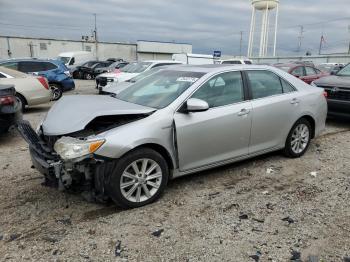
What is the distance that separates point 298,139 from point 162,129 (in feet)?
9.09

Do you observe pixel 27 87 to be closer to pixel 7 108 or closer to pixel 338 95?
pixel 7 108

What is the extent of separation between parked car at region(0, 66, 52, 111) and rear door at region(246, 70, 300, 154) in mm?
6966

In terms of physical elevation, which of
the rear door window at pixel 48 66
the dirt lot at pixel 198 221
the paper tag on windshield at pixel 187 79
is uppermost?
the paper tag on windshield at pixel 187 79

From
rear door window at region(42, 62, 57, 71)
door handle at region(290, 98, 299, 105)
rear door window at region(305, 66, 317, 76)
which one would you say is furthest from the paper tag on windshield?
rear door window at region(305, 66, 317, 76)

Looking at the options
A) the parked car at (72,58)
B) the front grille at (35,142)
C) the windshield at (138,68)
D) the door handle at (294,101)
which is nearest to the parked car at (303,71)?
the windshield at (138,68)

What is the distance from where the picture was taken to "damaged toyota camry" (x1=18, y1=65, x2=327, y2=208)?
3.40m

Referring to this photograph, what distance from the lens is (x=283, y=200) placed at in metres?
3.96

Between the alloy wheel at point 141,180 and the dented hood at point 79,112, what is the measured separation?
0.60m

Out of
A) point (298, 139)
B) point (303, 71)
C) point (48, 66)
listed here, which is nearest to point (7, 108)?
point (298, 139)

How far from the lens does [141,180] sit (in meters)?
3.64

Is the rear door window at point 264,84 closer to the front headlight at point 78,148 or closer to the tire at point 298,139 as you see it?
the tire at point 298,139

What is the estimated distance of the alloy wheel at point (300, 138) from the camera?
210 inches

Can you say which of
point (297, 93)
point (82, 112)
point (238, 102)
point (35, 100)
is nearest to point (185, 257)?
point (82, 112)

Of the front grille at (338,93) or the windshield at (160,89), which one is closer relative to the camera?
the windshield at (160,89)
